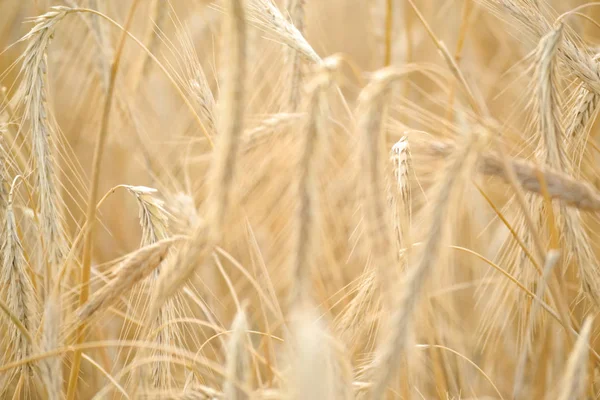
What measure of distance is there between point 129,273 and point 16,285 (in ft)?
0.93

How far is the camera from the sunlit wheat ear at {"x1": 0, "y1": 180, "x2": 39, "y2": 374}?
0.86 m

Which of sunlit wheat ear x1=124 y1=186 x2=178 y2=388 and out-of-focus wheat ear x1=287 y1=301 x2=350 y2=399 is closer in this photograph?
out-of-focus wheat ear x1=287 y1=301 x2=350 y2=399

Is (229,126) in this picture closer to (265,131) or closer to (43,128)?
(265,131)

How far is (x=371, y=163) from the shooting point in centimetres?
58

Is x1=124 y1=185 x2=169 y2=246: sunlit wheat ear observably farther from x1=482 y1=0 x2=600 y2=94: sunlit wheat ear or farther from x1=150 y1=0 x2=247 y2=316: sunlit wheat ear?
x1=482 y1=0 x2=600 y2=94: sunlit wheat ear

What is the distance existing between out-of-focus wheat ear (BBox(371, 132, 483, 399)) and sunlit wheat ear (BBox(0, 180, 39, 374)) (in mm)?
636

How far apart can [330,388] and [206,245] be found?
209mm

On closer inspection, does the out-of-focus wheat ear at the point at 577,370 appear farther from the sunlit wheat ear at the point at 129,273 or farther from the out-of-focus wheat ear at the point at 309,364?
the sunlit wheat ear at the point at 129,273

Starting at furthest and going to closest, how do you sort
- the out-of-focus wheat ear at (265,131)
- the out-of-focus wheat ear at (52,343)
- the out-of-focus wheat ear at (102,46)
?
the out-of-focus wheat ear at (102,46) → the out-of-focus wheat ear at (265,131) → the out-of-focus wheat ear at (52,343)

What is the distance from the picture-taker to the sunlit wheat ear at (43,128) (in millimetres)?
847

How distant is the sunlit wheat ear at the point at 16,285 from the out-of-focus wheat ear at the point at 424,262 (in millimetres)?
636

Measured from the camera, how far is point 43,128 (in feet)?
2.88

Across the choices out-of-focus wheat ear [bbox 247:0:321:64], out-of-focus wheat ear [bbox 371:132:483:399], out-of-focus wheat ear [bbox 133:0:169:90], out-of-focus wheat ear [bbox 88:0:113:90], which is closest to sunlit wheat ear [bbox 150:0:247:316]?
out-of-focus wheat ear [bbox 371:132:483:399]

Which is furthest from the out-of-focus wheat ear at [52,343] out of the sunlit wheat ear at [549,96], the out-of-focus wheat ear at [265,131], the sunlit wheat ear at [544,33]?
the sunlit wheat ear at [544,33]
